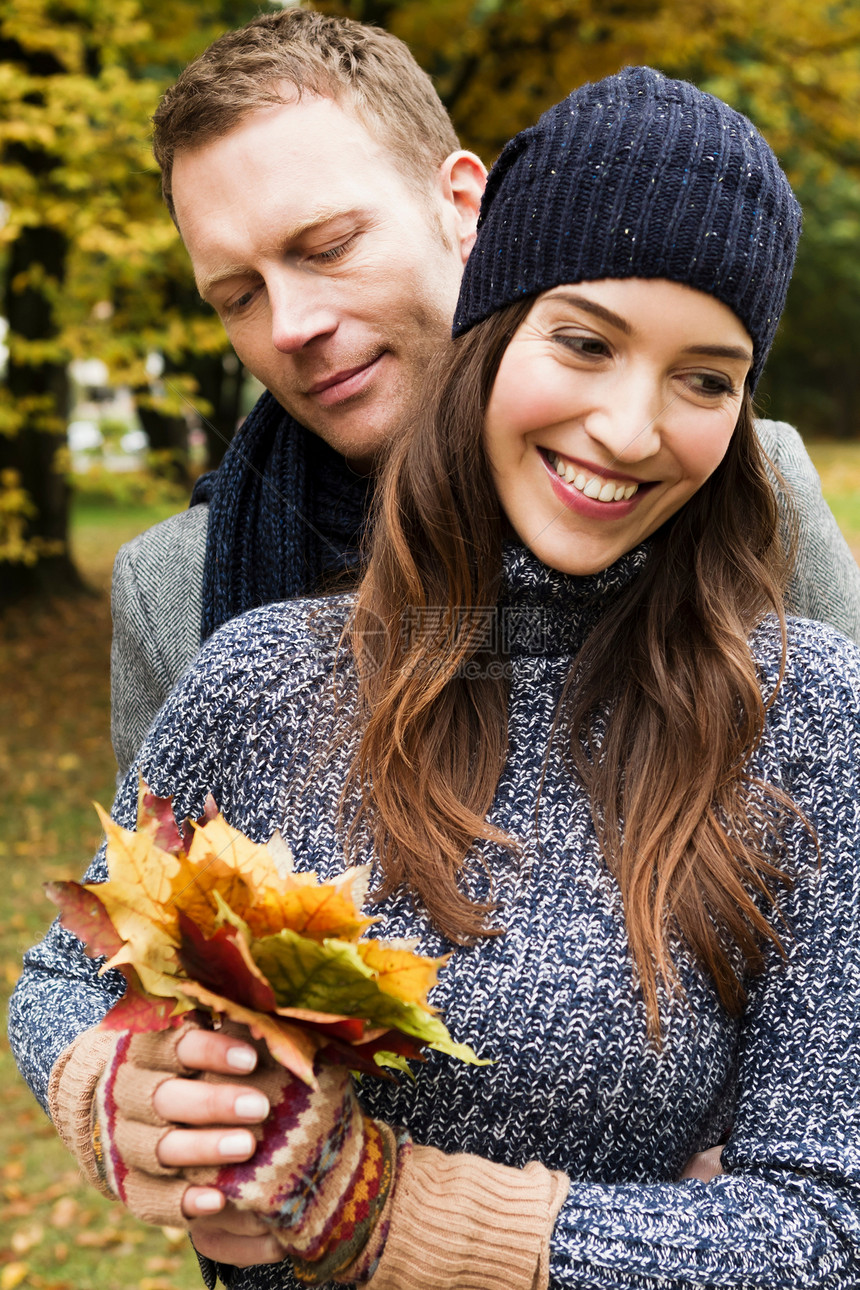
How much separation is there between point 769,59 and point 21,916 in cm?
704

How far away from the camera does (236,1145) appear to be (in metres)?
1.31

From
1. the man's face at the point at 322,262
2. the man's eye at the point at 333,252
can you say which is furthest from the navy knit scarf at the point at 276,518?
the man's eye at the point at 333,252

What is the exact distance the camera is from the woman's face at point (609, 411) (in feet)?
5.36

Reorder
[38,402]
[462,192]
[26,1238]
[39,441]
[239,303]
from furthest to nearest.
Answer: [39,441], [38,402], [26,1238], [462,192], [239,303]

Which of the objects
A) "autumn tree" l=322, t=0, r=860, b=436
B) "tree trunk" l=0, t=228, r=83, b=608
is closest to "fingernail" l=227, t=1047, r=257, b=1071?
"tree trunk" l=0, t=228, r=83, b=608

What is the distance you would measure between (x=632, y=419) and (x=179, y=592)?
1.28m

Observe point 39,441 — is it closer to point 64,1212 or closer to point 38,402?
point 38,402

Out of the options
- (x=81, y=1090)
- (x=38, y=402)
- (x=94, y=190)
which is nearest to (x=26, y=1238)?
(x=81, y=1090)

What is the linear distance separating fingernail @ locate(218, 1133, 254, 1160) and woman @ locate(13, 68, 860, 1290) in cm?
14

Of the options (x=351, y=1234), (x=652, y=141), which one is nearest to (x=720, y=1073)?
(x=351, y=1234)

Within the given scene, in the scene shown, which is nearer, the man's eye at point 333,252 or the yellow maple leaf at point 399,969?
the yellow maple leaf at point 399,969

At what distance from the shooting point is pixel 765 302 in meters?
1.70

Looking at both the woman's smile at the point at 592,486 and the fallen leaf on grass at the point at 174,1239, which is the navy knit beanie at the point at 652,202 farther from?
the fallen leaf on grass at the point at 174,1239

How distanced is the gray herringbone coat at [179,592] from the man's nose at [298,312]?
23.1 inches
